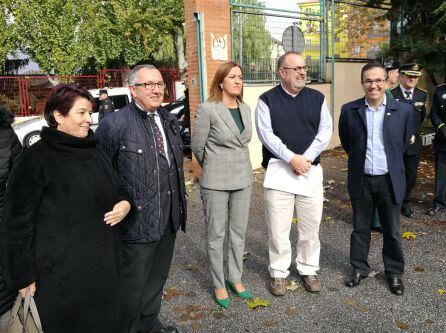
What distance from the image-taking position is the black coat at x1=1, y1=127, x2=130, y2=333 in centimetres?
211

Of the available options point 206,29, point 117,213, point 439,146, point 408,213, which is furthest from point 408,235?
point 206,29

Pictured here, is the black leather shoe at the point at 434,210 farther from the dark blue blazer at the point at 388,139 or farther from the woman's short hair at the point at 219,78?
the woman's short hair at the point at 219,78

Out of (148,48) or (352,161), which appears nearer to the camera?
(352,161)

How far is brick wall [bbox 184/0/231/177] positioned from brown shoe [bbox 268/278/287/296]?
4573 millimetres

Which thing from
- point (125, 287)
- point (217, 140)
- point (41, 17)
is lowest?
point (125, 287)

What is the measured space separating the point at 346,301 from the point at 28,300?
2.64 meters

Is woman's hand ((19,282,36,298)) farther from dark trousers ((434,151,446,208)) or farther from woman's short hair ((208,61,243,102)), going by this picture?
dark trousers ((434,151,446,208))

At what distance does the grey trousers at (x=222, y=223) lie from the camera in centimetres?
361

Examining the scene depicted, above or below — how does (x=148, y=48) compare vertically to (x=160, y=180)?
above

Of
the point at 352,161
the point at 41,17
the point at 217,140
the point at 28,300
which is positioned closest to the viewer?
the point at 28,300

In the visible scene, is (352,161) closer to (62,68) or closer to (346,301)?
(346,301)

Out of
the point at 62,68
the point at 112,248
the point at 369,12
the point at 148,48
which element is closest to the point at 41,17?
the point at 62,68

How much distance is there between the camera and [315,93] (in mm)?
3814

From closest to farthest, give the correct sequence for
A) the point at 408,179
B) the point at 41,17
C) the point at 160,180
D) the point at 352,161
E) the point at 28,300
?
the point at 28,300 → the point at 160,180 → the point at 352,161 → the point at 408,179 → the point at 41,17
